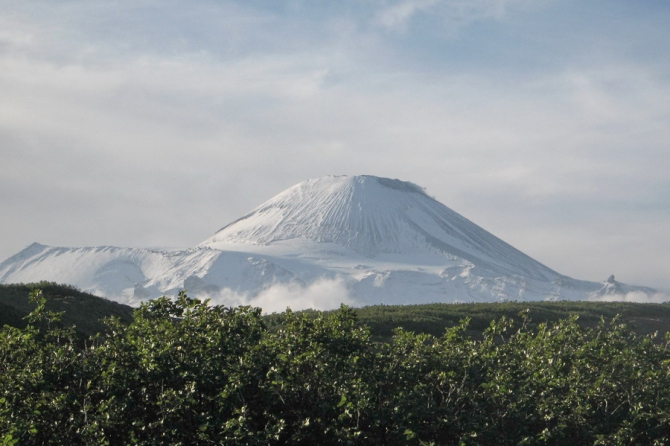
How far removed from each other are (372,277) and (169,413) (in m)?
146

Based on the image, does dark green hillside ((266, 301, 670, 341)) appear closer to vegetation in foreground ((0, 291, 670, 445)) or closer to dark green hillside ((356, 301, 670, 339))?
dark green hillside ((356, 301, 670, 339))

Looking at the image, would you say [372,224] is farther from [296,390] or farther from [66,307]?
[296,390]

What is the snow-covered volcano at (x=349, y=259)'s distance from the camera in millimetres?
154250

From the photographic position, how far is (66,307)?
89.7 feet

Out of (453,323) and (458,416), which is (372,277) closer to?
(453,323)

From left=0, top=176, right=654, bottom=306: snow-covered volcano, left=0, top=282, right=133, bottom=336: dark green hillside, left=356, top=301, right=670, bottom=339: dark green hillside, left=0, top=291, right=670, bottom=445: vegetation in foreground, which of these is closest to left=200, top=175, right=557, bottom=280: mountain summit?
left=0, top=176, right=654, bottom=306: snow-covered volcano

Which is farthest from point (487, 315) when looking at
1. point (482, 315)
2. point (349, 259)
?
point (349, 259)

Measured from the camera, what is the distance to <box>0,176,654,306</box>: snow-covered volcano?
154250mm

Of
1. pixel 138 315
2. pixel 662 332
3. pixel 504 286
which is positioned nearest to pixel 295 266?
pixel 504 286

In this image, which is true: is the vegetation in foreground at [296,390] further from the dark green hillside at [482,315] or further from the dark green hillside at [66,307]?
the dark green hillside at [482,315]

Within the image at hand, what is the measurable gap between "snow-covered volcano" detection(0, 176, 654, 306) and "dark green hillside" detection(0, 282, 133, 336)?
11601 centimetres

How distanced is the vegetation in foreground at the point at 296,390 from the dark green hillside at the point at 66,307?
9845mm

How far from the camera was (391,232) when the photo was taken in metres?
178

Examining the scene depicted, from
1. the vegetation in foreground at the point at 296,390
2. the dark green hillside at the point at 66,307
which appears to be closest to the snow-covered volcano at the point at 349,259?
the dark green hillside at the point at 66,307
